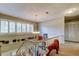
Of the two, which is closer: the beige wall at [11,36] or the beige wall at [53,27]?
the beige wall at [11,36]

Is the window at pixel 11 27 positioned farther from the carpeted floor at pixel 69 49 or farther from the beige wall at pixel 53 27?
the carpeted floor at pixel 69 49

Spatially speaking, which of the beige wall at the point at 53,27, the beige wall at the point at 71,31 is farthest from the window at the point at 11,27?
the beige wall at the point at 71,31

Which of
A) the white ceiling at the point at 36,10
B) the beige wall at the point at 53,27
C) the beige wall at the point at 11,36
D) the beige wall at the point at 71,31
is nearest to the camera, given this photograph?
the white ceiling at the point at 36,10

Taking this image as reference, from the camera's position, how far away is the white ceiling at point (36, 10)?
214 cm

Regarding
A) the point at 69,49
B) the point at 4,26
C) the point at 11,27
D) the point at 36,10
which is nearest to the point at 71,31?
the point at 69,49

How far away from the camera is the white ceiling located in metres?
2.14

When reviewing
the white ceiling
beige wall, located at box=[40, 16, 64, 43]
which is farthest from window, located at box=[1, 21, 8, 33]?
beige wall, located at box=[40, 16, 64, 43]

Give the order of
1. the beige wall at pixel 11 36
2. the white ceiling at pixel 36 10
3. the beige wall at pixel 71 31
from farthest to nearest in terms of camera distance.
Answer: the beige wall at pixel 71 31 < the beige wall at pixel 11 36 < the white ceiling at pixel 36 10

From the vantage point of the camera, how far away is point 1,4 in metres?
2.09

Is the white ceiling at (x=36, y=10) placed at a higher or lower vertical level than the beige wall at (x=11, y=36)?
higher

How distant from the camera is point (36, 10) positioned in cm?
230

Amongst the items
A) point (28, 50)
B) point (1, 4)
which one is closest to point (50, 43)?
point (28, 50)

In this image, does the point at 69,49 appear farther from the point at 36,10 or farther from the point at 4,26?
the point at 4,26

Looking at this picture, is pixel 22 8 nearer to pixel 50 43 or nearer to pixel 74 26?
pixel 50 43
